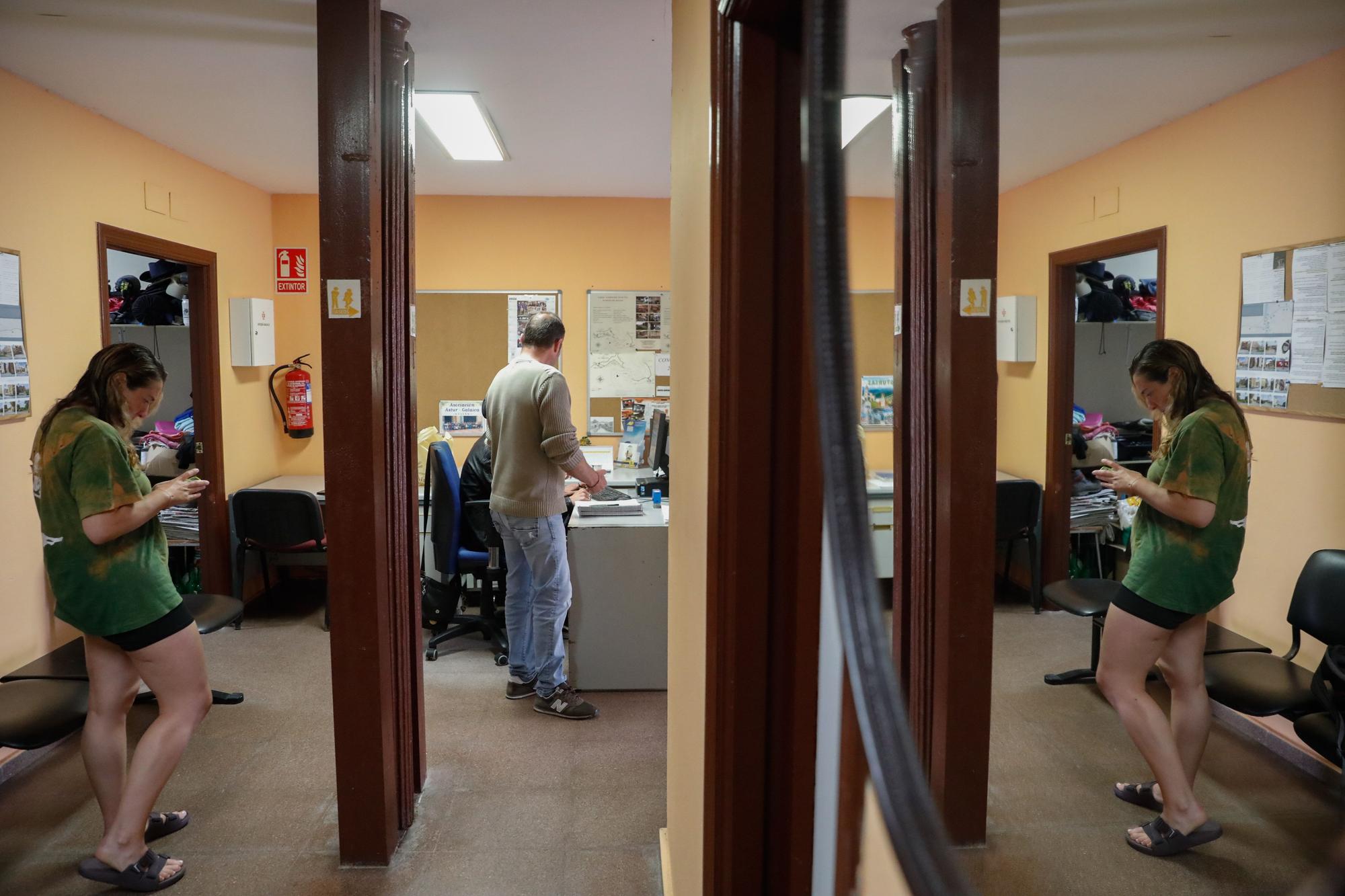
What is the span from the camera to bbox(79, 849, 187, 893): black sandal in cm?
238

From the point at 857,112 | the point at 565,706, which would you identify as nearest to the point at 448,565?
the point at 565,706

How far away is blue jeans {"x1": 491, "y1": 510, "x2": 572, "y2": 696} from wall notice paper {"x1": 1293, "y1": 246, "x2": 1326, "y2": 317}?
11.0ft

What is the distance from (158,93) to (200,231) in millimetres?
1279

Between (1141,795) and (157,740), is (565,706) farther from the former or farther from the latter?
(1141,795)

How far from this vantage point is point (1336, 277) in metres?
0.18

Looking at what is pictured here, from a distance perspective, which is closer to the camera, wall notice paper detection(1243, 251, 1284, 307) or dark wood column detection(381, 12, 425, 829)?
wall notice paper detection(1243, 251, 1284, 307)

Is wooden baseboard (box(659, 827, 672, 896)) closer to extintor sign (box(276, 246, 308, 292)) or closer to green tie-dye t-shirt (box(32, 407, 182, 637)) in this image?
green tie-dye t-shirt (box(32, 407, 182, 637))

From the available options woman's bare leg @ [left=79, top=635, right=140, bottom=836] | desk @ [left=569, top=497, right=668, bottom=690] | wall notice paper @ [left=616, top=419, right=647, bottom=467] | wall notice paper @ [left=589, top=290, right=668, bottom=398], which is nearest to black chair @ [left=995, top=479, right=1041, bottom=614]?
woman's bare leg @ [left=79, top=635, right=140, bottom=836]

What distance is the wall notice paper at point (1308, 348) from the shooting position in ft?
0.70

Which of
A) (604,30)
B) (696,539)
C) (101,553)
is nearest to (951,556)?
(696,539)

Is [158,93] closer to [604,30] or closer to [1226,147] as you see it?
[604,30]

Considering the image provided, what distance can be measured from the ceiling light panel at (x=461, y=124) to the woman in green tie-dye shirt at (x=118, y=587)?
185cm

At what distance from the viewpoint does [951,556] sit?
32cm

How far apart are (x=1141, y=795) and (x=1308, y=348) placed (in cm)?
15
